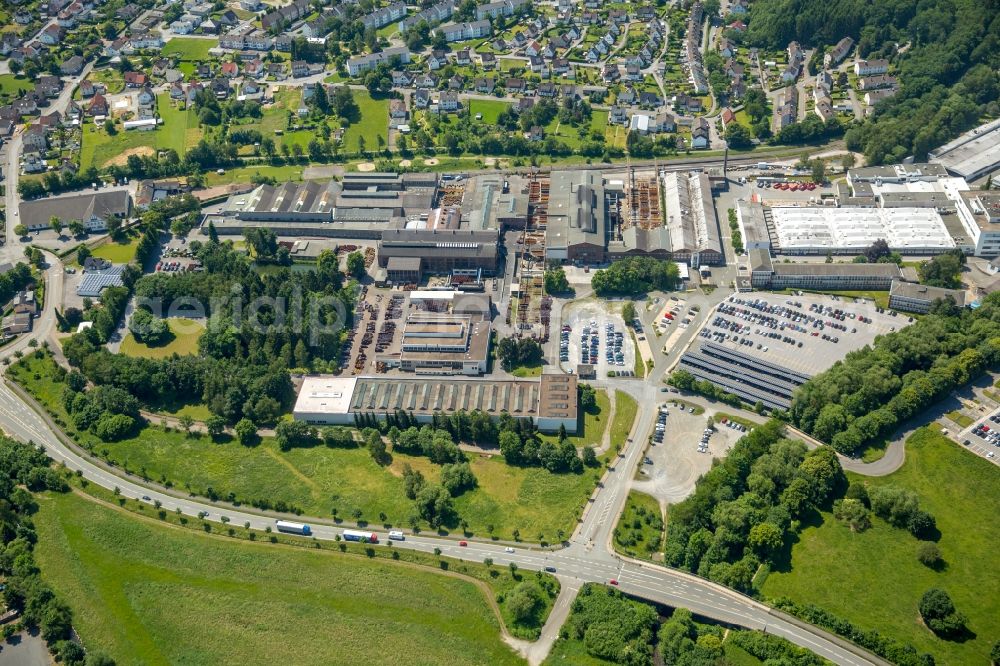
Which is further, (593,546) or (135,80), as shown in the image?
(135,80)

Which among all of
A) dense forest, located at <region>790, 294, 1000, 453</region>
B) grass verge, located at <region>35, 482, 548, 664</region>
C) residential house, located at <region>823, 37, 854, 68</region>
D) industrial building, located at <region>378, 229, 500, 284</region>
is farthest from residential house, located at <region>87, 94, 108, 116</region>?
residential house, located at <region>823, 37, 854, 68</region>

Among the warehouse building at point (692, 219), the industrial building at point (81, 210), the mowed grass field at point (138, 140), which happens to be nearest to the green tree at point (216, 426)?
the industrial building at point (81, 210)

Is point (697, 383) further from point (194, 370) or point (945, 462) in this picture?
point (194, 370)

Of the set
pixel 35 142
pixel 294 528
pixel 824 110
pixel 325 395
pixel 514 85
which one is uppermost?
pixel 514 85

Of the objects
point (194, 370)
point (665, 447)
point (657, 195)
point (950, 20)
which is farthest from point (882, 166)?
point (194, 370)

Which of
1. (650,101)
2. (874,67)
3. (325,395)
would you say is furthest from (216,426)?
(874,67)

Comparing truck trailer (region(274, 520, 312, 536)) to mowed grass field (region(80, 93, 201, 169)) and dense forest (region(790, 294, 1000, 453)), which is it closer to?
dense forest (region(790, 294, 1000, 453))

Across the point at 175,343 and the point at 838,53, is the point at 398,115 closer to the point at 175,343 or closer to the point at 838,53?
the point at 175,343
